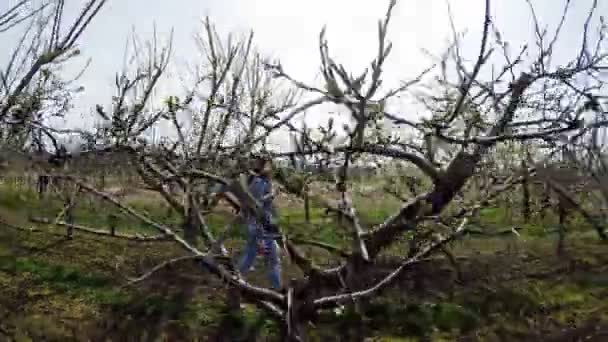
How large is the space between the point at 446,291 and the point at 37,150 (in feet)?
15.6

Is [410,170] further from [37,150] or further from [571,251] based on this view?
[571,251]

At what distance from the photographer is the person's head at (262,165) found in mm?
3850

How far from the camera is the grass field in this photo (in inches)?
229

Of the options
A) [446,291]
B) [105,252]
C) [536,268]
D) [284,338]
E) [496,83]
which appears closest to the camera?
[496,83]

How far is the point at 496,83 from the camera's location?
448cm

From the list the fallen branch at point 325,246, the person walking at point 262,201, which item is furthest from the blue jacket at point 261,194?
the fallen branch at point 325,246

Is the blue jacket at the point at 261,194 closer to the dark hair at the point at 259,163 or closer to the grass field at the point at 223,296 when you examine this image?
the dark hair at the point at 259,163

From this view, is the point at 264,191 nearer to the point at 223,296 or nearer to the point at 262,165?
the point at 262,165

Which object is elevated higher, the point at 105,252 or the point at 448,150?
the point at 448,150

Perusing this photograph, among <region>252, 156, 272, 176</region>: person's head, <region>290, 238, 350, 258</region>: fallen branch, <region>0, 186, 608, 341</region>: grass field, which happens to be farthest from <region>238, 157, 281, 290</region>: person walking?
<region>0, 186, 608, 341</region>: grass field

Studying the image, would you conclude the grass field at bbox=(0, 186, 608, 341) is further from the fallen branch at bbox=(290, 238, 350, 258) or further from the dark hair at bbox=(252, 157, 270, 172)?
the dark hair at bbox=(252, 157, 270, 172)

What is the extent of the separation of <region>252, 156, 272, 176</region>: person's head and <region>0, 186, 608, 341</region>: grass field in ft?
1.93

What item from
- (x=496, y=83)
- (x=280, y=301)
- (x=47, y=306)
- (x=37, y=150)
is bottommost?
(x=47, y=306)

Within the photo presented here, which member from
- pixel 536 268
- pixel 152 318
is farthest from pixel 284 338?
pixel 536 268
